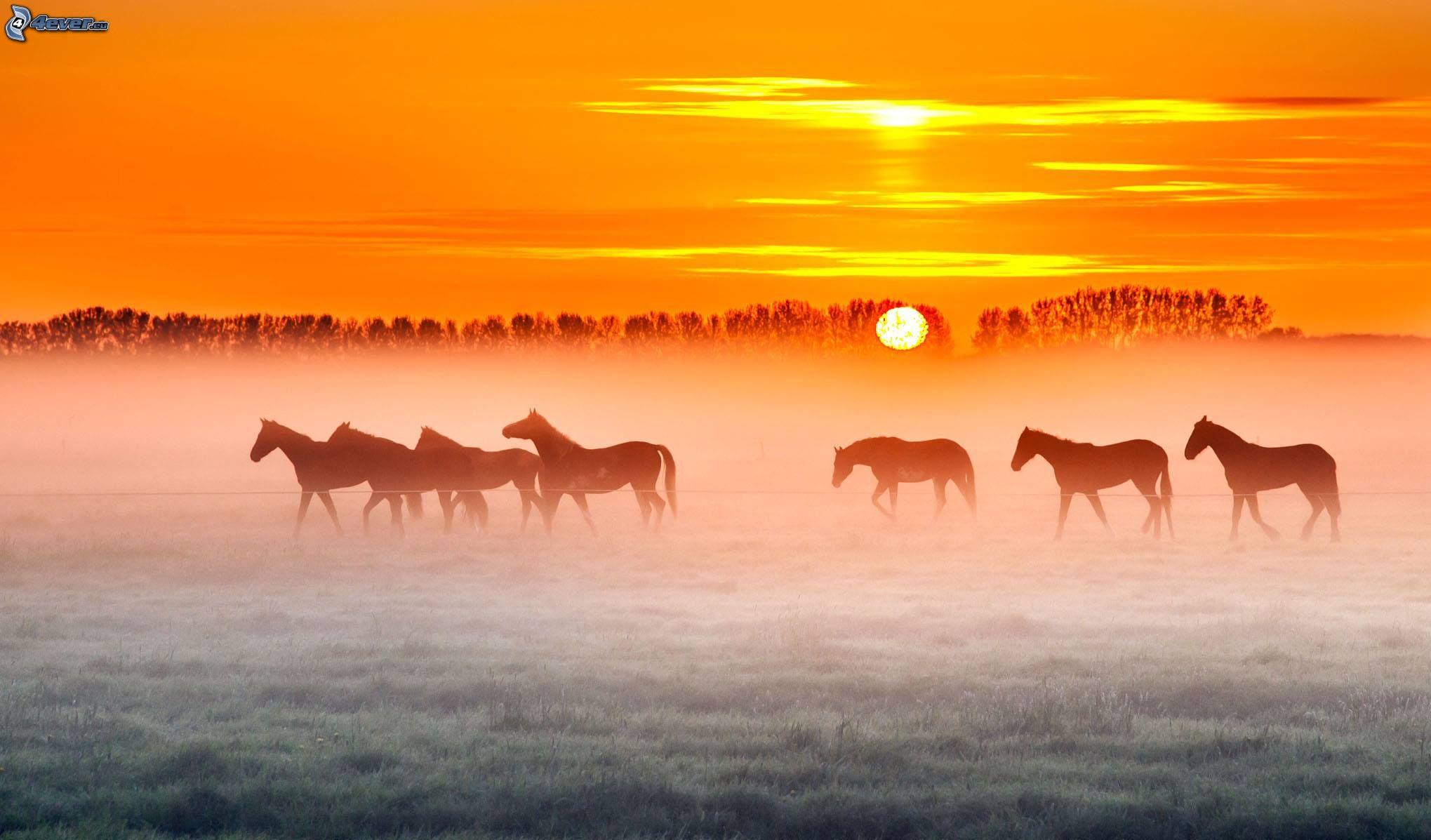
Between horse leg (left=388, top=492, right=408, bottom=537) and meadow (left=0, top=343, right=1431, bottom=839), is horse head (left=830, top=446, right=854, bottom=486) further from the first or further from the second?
horse leg (left=388, top=492, right=408, bottom=537)

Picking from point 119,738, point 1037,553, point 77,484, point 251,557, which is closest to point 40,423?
point 77,484

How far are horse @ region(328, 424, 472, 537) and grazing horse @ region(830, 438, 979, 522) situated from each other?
7.39 meters

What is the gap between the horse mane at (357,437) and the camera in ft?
81.7

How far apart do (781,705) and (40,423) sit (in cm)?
Result: 7662

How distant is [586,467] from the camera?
26.5m

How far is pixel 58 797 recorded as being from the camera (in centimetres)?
808

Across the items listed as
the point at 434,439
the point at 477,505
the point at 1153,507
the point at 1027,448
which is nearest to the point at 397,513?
the point at 477,505

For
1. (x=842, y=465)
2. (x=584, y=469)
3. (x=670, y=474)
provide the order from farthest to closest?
(x=842, y=465), (x=670, y=474), (x=584, y=469)

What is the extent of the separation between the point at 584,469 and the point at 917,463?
6.68 metres

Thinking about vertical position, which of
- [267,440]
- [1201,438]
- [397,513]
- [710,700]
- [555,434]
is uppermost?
[1201,438]

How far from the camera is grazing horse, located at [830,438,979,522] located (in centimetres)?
2839

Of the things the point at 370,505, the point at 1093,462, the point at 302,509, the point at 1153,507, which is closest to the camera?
the point at 302,509

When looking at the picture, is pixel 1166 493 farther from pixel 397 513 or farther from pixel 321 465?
pixel 321 465

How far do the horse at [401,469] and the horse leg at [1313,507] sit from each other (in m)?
14.5
